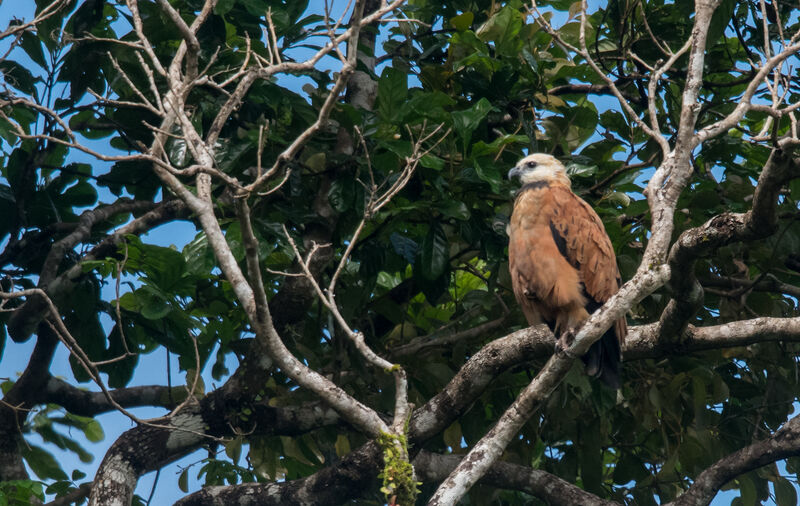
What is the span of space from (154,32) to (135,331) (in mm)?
1755

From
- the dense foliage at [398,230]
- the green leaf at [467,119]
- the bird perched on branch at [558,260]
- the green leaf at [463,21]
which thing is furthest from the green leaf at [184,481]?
the green leaf at [463,21]

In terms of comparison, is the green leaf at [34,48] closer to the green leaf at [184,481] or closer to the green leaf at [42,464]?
the green leaf at [42,464]

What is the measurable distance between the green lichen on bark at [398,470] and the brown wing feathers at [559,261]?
4.55 ft

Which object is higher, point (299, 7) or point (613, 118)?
point (299, 7)

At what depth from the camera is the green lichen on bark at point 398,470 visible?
131 inches

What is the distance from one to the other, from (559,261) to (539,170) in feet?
1.94

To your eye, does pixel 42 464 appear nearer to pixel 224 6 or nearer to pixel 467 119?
pixel 224 6

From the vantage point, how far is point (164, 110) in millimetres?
3914

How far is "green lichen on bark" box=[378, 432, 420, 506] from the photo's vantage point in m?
3.33

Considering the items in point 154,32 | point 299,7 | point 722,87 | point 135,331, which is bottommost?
point 722,87

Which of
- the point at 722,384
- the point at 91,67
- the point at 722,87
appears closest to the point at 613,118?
the point at 722,87

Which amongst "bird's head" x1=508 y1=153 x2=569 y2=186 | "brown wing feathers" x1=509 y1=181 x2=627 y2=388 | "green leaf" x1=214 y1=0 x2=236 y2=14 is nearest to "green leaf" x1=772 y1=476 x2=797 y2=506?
"brown wing feathers" x1=509 y1=181 x2=627 y2=388

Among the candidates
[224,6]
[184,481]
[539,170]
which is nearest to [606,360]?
[539,170]

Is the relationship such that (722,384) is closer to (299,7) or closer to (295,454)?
(295,454)
